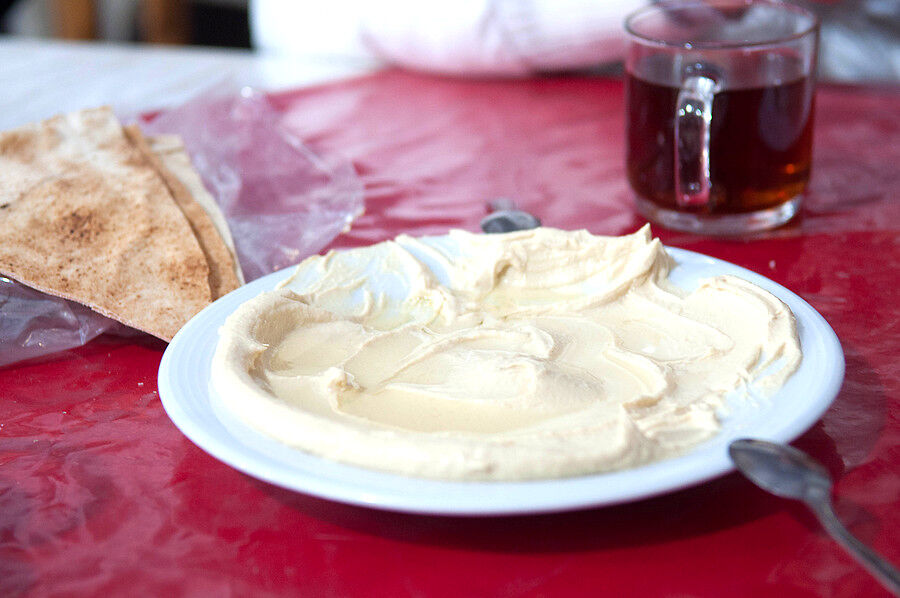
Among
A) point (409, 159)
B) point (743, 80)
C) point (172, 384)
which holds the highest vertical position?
point (743, 80)

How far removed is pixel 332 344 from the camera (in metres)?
0.86

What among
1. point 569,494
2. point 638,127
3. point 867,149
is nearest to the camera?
point 569,494

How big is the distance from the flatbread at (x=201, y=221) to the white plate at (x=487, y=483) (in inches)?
9.0

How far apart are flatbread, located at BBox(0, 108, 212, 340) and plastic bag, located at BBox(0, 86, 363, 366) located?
0.04 metres

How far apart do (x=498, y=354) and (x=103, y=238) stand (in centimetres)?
55

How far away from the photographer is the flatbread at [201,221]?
3.46 ft

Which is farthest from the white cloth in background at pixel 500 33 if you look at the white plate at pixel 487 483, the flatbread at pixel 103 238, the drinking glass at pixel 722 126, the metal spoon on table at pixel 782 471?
the metal spoon on table at pixel 782 471

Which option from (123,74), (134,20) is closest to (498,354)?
(123,74)

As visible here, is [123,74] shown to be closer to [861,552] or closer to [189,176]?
[189,176]

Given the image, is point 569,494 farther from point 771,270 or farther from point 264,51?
point 264,51

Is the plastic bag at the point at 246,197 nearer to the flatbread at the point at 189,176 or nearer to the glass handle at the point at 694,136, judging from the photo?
the flatbread at the point at 189,176

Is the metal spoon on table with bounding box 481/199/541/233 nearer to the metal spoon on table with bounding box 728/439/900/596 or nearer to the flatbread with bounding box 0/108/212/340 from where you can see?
the flatbread with bounding box 0/108/212/340

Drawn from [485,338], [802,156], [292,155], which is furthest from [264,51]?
[485,338]

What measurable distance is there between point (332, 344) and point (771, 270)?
24.3 inches
